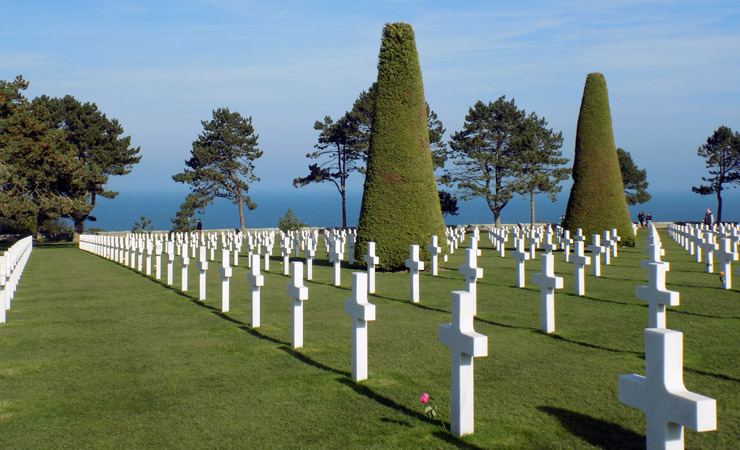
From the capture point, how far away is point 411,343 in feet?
25.0

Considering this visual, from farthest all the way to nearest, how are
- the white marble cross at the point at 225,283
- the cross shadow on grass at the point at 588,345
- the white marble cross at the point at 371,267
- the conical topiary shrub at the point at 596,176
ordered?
the conical topiary shrub at the point at 596,176, the white marble cross at the point at 371,267, the white marble cross at the point at 225,283, the cross shadow on grass at the point at 588,345

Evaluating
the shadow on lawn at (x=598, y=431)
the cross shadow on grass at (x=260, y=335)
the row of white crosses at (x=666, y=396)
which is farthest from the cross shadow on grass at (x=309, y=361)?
the row of white crosses at (x=666, y=396)

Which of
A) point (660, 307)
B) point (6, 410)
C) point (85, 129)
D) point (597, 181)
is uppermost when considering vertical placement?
point (85, 129)

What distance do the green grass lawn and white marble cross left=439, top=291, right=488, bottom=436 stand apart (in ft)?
0.43

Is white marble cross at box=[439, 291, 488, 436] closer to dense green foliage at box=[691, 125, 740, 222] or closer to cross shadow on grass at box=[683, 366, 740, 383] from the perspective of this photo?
cross shadow on grass at box=[683, 366, 740, 383]

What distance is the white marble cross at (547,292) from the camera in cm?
827

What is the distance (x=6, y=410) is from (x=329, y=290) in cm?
816

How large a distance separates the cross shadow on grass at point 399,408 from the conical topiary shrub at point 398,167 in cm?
1123

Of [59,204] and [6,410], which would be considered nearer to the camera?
[6,410]

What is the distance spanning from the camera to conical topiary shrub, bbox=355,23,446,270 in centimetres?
1720

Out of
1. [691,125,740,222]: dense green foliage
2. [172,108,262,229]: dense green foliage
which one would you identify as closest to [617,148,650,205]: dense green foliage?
[691,125,740,222]: dense green foliage

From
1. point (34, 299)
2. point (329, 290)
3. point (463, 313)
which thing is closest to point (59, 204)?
point (34, 299)

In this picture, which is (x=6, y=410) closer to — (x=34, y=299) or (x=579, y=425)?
(x=579, y=425)

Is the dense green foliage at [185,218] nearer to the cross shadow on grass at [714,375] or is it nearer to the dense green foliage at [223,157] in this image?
the dense green foliage at [223,157]
